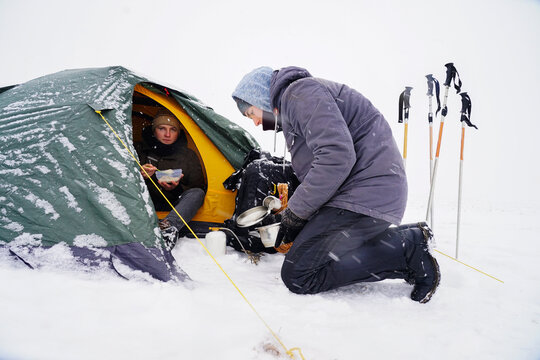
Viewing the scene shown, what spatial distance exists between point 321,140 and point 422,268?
876mm

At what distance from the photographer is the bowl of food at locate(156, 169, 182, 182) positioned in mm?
2590

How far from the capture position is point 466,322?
4.34 feet

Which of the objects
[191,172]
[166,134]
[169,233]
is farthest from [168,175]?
[169,233]

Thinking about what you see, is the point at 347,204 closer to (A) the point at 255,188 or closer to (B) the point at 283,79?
(B) the point at 283,79

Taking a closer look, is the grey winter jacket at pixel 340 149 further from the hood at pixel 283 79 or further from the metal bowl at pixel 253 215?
the metal bowl at pixel 253 215

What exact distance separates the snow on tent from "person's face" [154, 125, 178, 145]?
749 millimetres

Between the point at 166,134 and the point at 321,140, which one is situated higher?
the point at 321,140

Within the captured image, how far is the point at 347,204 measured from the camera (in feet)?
4.83

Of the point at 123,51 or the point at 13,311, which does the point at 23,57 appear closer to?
the point at 123,51

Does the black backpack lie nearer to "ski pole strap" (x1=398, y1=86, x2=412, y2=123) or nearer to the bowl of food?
the bowl of food

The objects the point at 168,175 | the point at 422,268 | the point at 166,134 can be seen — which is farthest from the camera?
the point at 166,134

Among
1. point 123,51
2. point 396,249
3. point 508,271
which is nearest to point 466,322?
point 396,249

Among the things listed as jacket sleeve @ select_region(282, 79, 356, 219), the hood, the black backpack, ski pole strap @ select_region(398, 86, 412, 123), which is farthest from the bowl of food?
ski pole strap @ select_region(398, 86, 412, 123)

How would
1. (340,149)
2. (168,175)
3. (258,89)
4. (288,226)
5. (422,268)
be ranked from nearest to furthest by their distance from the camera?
(340,149)
(422,268)
(288,226)
(258,89)
(168,175)
